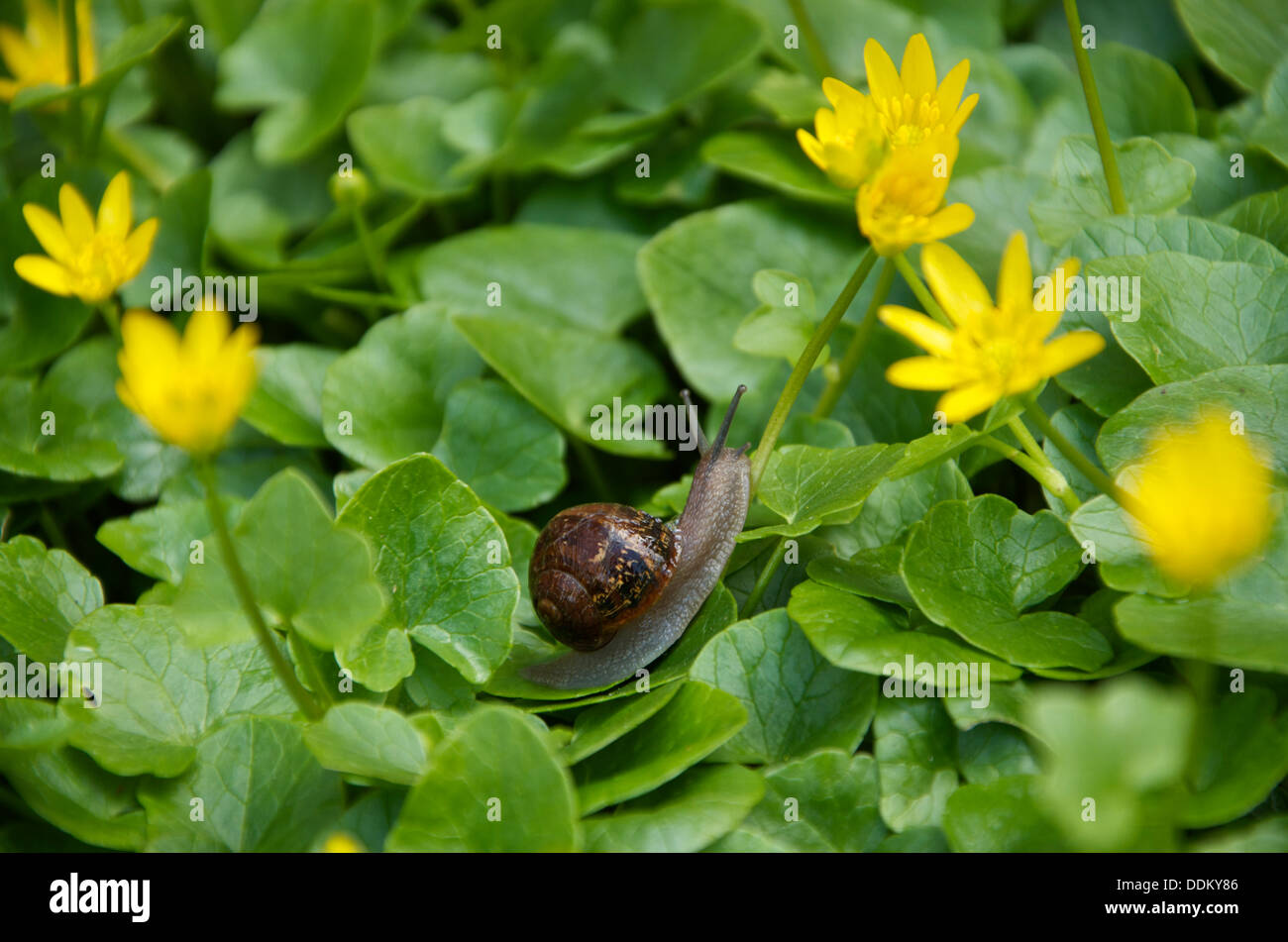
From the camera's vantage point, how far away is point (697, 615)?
4.15ft

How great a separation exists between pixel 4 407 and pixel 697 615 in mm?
1026

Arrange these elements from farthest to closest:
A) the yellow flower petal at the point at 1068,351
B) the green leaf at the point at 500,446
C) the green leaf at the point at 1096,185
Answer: the green leaf at the point at 500,446 → the green leaf at the point at 1096,185 → the yellow flower petal at the point at 1068,351

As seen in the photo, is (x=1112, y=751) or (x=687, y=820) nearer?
(x=1112, y=751)

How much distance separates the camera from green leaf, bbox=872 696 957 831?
1.05 metres

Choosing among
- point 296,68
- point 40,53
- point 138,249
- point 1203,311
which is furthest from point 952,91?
point 40,53

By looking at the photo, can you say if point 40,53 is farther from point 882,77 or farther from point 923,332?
point 923,332

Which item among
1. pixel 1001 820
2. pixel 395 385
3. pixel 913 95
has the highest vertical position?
pixel 913 95

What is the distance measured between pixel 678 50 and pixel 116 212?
1023 mm

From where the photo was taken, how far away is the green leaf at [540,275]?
5.66ft

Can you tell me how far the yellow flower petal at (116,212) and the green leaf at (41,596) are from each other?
38cm

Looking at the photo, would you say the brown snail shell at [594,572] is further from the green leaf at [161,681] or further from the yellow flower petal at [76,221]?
the yellow flower petal at [76,221]

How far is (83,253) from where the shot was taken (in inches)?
48.9

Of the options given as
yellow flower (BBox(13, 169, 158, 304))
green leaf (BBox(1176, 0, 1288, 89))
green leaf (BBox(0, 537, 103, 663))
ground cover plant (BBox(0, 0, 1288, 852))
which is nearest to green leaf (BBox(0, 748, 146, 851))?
ground cover plant (BBox(0, 0, 1288, 852))

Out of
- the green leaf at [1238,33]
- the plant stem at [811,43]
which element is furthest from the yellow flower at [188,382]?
the green leaf at [1238,33]
